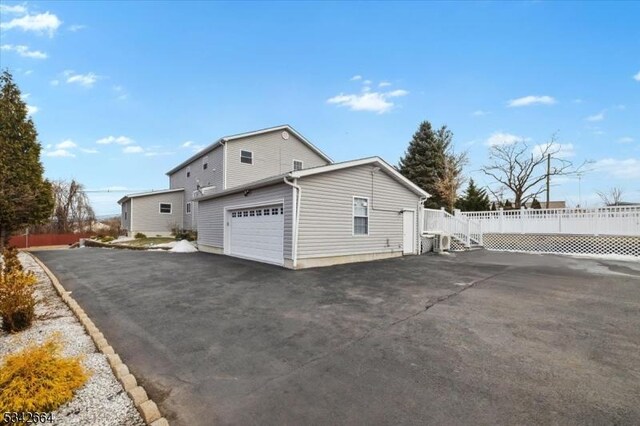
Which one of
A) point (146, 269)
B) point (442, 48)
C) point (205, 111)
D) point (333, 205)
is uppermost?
point (442, 48)

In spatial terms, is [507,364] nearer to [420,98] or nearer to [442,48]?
[442,48]

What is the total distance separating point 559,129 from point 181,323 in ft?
107

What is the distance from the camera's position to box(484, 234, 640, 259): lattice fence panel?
12406 millimetres

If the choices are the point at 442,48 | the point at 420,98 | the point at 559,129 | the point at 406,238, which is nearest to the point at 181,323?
the point at 406,238

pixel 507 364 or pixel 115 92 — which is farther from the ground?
pixel 115 92

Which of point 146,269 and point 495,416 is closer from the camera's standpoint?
point 495,416

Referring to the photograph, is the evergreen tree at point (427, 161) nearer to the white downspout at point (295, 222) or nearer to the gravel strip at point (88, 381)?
the white downspout at point (295, 222)

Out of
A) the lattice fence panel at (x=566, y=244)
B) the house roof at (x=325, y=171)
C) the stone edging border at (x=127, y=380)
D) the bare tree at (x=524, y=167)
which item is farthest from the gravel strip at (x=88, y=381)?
the bare tree at (x=524, y=167)

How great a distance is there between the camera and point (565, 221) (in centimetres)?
1412

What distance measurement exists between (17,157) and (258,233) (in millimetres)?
14799

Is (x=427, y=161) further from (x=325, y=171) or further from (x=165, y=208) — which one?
(x=165, y=208)

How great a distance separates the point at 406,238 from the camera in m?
13.8

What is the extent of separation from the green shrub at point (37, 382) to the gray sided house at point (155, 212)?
22.5 metres

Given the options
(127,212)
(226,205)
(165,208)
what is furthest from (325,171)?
(127,212)
